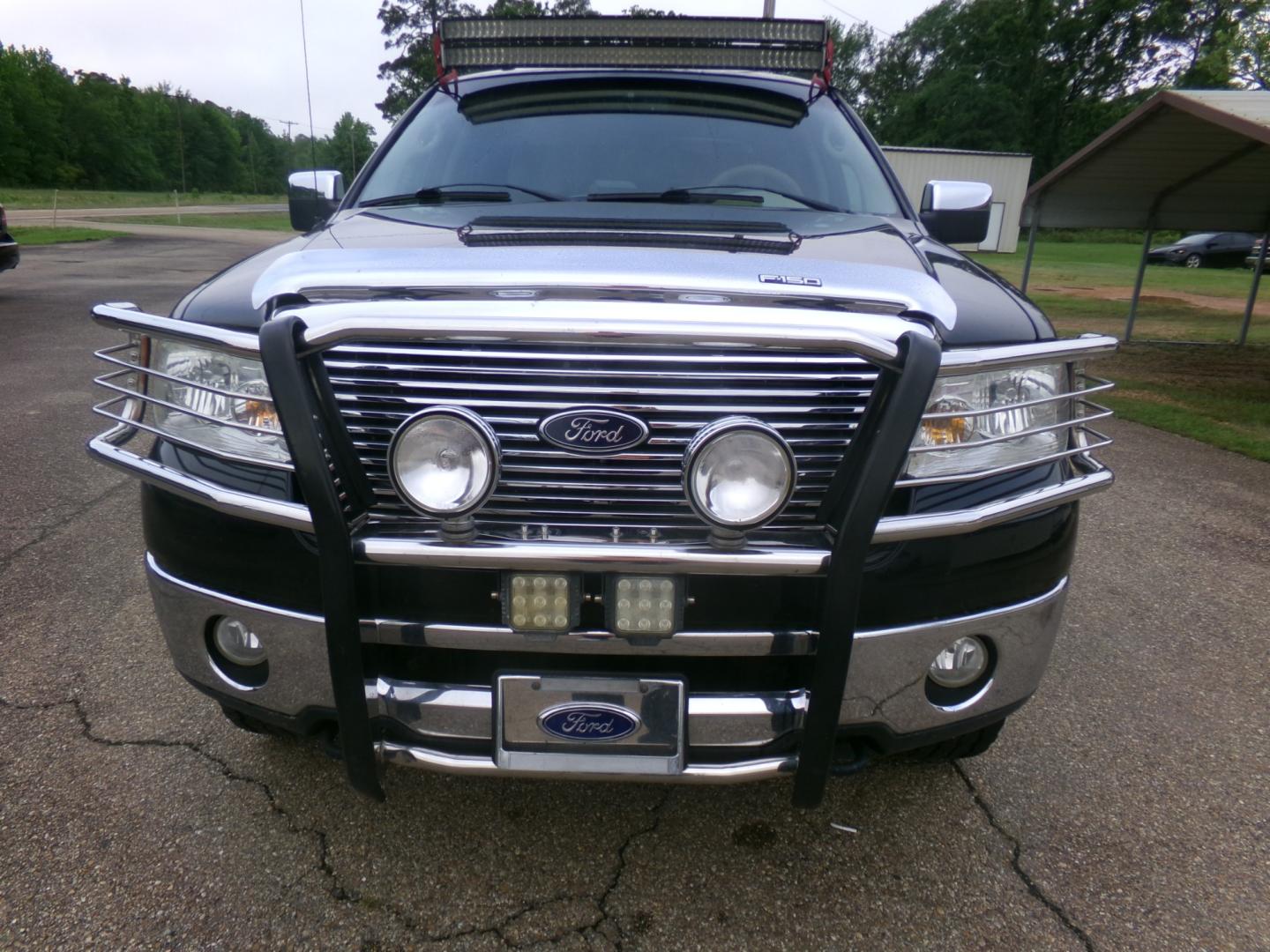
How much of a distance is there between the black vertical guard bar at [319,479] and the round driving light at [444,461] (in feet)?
0.43

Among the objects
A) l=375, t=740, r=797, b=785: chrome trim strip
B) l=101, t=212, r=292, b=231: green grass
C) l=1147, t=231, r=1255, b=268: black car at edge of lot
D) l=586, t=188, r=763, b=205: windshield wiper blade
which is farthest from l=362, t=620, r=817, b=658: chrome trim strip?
l=1147, t=231, r=1255, b=268: black car at edge of lot

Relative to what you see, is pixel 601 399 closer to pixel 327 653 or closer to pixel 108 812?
pixel 327 653

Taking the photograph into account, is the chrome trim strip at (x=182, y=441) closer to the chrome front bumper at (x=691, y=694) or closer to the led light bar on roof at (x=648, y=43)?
the chrome front bumper at (x=691, y=694)

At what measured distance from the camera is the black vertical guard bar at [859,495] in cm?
150

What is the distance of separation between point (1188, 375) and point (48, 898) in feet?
33.6

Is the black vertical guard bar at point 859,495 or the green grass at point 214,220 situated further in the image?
the green grass at point 214,220

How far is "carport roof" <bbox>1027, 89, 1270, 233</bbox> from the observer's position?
7.51 meters

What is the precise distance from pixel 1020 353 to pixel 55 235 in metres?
23.6

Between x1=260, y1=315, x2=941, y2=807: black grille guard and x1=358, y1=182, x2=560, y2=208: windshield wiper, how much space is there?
119 centimetres

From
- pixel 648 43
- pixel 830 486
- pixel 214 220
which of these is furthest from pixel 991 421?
pixel 214 220

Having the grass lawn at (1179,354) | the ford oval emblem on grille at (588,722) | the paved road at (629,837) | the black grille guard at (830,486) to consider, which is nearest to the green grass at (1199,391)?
the grass lawn at (1179,354)

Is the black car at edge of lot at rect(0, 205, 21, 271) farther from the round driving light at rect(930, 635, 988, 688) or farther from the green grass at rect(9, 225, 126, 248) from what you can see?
the round driving light at rect(930, 635, 988, 688)

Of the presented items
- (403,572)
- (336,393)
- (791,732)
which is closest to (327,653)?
(403,572)

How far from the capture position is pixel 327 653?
168 cm
